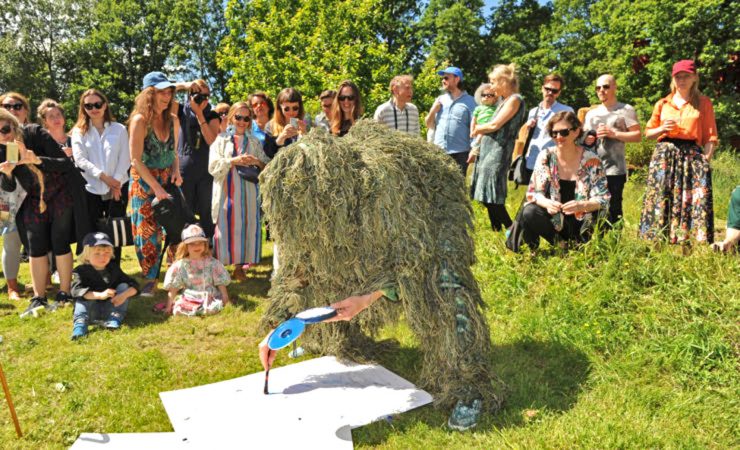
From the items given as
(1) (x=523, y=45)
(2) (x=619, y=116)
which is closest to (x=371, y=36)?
(1) (x=523, y=45)

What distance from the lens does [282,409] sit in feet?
11.2

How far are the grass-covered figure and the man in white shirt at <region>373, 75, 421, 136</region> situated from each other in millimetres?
3218

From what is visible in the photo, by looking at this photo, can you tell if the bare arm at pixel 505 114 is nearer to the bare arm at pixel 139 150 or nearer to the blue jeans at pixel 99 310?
the bare arm at pixel 139 150

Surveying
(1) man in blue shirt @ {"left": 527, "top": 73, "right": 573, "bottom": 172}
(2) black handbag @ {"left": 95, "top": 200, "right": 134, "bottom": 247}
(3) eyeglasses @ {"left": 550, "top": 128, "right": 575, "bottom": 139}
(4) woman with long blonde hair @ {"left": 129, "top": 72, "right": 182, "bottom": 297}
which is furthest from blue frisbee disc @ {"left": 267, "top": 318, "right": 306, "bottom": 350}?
(1) man in blue shirt @ {"left": 527, "top": 73, "right": 573, "bottom": 172}

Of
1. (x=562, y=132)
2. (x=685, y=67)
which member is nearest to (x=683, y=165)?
(x=685, y=67)

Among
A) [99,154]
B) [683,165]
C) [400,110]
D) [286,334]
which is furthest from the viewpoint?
[400,110]

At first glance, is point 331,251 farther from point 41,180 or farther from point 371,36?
point 371,36

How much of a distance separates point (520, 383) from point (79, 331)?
11.7ft

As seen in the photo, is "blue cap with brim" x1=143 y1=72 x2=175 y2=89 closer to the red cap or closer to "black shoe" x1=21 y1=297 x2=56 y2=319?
"black shoe" x1=21 y1=297 x2=56 y2=319

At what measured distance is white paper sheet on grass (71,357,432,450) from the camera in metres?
3.06

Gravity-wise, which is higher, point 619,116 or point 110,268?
point 619,116

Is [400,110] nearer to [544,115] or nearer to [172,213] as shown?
[544,115]

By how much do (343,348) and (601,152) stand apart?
362 centimetres

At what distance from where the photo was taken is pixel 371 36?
79.0ft
